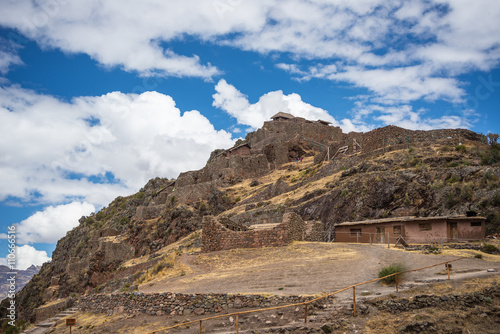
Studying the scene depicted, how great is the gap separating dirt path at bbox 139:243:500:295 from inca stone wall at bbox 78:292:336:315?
0.89 meters

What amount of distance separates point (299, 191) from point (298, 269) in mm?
22679

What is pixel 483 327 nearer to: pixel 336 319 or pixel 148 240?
pixel 336 319

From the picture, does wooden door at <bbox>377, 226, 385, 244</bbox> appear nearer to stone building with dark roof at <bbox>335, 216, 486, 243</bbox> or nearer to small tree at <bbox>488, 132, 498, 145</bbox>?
stone building with dark roof at <bbox>335, 216, 486, 243</bbox>

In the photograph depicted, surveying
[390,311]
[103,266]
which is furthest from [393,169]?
[103,266]

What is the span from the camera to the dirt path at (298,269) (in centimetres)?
1579

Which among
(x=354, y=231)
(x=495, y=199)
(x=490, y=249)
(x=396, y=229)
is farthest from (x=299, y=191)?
(x=490, y=249)

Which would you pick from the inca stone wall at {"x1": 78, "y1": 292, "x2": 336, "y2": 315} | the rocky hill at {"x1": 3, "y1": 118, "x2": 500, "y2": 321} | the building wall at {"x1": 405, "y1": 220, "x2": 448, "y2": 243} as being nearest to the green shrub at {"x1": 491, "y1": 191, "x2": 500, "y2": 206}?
the rocky hill at {"x1": 3, "y1": 118, "x2": 500, "y2": 321}

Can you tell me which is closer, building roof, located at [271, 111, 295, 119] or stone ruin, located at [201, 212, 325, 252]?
stone ruin, located at [201, 212, 325, 252]

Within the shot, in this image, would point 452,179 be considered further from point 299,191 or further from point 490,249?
point 299,191

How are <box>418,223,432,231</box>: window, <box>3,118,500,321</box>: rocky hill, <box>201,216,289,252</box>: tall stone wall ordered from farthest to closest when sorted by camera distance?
<box>3,118,500,321</box>: rocky hill
<box>201,216,289,252</box>: tall stone wall
<box>418,223,432,231</box>: window

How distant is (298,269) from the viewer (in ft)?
61.6

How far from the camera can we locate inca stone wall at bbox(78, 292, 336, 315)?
48.2 feet

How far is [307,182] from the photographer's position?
141ft

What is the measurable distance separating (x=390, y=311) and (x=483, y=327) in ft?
7.94
